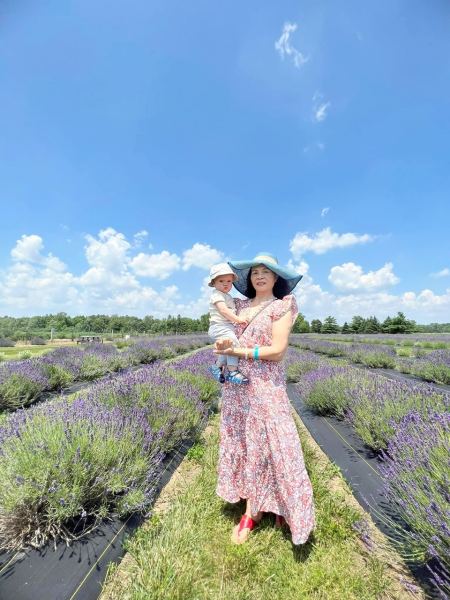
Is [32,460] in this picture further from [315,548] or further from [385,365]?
[385,365]

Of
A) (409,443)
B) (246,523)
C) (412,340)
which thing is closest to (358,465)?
(409,443)

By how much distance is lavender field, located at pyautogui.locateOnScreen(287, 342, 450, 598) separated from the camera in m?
1.49

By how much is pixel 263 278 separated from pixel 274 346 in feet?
1.53

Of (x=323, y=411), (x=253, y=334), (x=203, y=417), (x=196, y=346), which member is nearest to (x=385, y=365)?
(x=323, y=411)

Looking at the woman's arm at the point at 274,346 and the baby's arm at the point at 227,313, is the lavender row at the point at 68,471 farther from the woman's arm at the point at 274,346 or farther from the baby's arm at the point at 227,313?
the baby's arm at the point at 227,313

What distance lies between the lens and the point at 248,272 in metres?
2.12

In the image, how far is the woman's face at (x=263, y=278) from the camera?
77.4 inches

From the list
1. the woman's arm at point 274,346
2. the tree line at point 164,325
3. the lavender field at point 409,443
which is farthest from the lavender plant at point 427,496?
the tree line at point 164,325

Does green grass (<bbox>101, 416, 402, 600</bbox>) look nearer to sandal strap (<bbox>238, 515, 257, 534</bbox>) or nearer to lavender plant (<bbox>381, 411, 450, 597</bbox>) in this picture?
sandal strap (<bbox>238, 515, 257, 534</bbox>)

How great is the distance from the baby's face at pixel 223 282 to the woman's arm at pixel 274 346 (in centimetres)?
42

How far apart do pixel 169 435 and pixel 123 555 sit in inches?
56.4

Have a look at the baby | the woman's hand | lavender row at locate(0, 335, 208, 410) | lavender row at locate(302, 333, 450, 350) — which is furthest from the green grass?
lavender row at locate(302, 333, 450, 350)

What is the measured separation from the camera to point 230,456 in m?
2.06

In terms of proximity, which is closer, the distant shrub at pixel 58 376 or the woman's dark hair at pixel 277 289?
the woman's dark hair at pixel 277 289
